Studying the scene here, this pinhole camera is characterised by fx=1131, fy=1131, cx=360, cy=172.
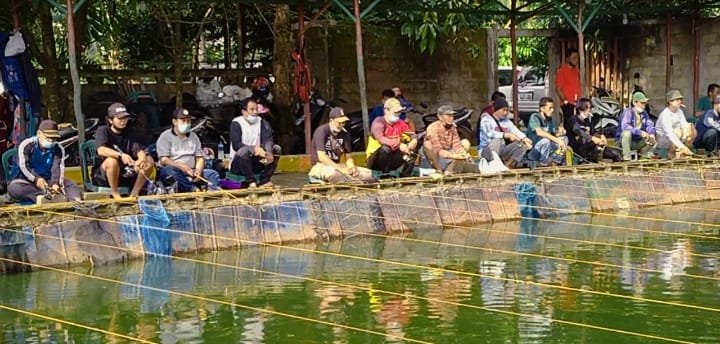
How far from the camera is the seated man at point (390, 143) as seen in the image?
1067 cm

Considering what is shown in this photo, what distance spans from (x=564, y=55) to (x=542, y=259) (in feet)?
34.5

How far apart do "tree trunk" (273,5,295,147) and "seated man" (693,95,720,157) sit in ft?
16.7

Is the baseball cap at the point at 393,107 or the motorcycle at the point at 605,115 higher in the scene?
the baseball cap at the point at 393,107

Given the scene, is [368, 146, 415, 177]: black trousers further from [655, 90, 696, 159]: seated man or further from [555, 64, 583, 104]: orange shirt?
[555, 64, 583, 104]: orange shirt

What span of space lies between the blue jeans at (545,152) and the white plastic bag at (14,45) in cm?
529

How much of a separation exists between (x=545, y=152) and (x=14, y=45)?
548cm

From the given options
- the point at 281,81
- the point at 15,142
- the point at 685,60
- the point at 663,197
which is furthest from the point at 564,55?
the point at 15,142

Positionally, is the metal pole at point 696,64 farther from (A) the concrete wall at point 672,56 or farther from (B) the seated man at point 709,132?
(B) the seated man at point 709,132

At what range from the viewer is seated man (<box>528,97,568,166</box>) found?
1180 centimetres

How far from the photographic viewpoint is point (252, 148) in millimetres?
10148

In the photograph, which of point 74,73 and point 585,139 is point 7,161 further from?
point 585,139

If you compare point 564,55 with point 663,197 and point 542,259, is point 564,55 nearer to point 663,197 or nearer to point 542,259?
point 663,197

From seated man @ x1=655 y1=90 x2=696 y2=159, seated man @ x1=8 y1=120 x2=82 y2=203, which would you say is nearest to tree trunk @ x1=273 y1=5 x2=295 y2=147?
seated man @ x1=655 y1=90 x2=696 y2=159

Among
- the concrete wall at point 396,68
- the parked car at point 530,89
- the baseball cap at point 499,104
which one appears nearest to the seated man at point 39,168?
the baseball cap at point 499,104
